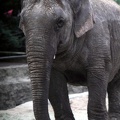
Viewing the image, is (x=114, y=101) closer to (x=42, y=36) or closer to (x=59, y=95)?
(x=59, y=95)

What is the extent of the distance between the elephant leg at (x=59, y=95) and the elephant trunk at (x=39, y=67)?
1058 mm

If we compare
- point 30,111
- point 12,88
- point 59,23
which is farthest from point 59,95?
point 12,88

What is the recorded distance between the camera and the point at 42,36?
433cm

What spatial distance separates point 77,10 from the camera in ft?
15.7

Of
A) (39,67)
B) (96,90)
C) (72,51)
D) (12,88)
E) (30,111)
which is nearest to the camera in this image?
(39,67)

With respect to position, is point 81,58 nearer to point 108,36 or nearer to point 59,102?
point 108,36

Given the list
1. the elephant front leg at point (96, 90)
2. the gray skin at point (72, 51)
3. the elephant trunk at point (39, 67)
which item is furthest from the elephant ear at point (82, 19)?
the elephant trunk at point (39, 67)

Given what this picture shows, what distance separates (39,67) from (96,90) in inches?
39.5

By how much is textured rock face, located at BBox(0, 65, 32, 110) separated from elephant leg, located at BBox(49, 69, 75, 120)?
3755mm

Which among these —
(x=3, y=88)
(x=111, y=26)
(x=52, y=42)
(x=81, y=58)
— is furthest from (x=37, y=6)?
(x=3, y=88)

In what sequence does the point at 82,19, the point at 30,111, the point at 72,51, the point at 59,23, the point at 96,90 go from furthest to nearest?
the point at 30,111 < the point at 96,90 < the point at 72,51 < the point at 82,19 < the point at 59,23

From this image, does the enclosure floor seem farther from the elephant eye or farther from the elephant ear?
the elephant eye

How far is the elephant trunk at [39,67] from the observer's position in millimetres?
4305

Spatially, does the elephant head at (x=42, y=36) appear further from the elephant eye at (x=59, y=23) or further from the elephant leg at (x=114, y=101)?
the elephant leg at (x=114, y=101)
